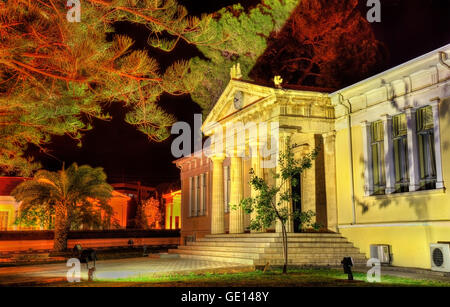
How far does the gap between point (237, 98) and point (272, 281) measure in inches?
468

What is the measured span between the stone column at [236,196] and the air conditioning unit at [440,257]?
1018 cm

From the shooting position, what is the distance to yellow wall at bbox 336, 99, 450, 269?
563 inches

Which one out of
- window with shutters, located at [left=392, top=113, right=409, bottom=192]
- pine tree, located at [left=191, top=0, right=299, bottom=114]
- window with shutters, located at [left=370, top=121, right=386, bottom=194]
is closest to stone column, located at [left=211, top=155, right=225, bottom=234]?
pine tree, located at [left=191, top=0, right=299, bottom=114]

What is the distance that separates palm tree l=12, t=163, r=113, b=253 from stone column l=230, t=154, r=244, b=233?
Answer: 9.03 metres

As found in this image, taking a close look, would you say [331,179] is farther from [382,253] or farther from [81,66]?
[81,66]

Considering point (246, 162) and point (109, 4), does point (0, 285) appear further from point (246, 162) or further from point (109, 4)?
point (246, 162)

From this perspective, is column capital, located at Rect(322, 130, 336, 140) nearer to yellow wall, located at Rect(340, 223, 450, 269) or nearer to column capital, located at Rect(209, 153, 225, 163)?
yellow wall, located at Rect(340, 223, 450, 269)

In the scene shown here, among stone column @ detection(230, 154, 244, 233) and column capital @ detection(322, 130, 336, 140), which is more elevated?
column capital @ detection(322, 130, 336, 140)

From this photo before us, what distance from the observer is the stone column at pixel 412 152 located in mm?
15258

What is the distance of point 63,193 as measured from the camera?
27281mm

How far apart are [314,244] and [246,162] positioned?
9.94 m

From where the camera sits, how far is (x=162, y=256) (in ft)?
74.5

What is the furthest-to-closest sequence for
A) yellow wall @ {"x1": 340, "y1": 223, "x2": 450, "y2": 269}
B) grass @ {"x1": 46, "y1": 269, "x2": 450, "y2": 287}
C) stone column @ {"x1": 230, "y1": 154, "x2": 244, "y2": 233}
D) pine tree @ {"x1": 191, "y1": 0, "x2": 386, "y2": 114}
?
1. pine tree @ {"x1": 191, "y1": 0, "x2": 386, "y2": 114}
2. stone column @ {"x1": 230, "y1": 154, "x2": 244, "y2": 233}
3. yellow wall @ {"x1": 340, "y1": 223, "x2": 450, "y2": 269}
4. grass @ {"x1": 46, "y1": 269, "x2": 450, "y2": 287}

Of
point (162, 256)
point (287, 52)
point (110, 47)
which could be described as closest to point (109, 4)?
point (110, 47)
